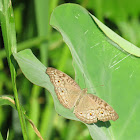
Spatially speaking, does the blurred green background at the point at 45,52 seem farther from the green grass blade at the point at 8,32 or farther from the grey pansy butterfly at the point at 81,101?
the green grass blade at the point at 8,32

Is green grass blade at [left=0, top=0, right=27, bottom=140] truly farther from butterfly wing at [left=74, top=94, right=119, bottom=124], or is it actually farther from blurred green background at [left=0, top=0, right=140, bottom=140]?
blurred green background at [left=0, top=0, right=140, bottom=140]

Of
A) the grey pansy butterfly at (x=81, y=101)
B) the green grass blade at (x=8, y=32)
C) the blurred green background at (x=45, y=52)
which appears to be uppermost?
the green grass blade at (x=8, y=32)

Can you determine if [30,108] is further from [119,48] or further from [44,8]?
[119,48]

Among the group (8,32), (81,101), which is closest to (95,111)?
(81,101)

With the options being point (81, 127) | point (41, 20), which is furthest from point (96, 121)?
point (81, 127)

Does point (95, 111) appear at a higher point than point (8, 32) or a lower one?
lower

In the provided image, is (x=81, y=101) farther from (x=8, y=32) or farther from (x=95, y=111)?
(x=8, y=32)

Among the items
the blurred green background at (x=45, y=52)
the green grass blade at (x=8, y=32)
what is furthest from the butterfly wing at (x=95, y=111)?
the blurred green background at (x=45, y=52)
